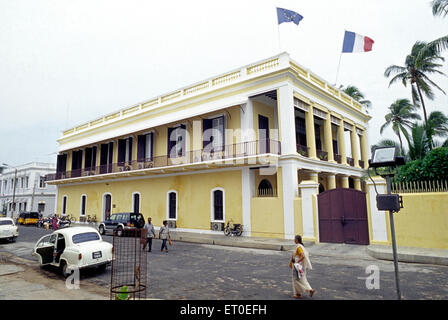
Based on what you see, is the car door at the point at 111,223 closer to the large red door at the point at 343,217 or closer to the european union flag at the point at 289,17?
the large red door at the point at 343,217

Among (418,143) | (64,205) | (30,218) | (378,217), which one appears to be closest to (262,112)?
(418,143)

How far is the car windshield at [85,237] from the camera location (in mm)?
8977

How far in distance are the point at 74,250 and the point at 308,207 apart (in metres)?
10.3

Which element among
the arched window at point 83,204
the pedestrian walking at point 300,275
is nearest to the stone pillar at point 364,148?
the pedestrian walking at point 300,275

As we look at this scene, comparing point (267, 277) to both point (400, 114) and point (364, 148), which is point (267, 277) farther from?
point (400, 114)

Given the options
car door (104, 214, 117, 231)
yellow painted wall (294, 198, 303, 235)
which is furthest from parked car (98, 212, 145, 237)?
yellow painted wall (294, 198, 303, 235)

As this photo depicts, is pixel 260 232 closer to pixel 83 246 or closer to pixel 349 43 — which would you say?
pixel 83 246

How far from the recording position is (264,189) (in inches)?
664

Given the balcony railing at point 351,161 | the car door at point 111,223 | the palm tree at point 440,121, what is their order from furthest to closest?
the palm tree at point 440,121
the balcony railing at point 351,161
the car door at point 111,223

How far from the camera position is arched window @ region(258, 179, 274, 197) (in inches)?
645

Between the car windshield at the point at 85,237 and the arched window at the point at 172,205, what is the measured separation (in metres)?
11.1

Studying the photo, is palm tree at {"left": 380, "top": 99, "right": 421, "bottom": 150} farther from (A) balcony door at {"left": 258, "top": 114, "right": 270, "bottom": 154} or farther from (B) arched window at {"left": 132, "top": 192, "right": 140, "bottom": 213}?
(B) arched window at {"left": 132, "top": 192, "right": 140, "bottom": 213}

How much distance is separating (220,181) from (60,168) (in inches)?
915
